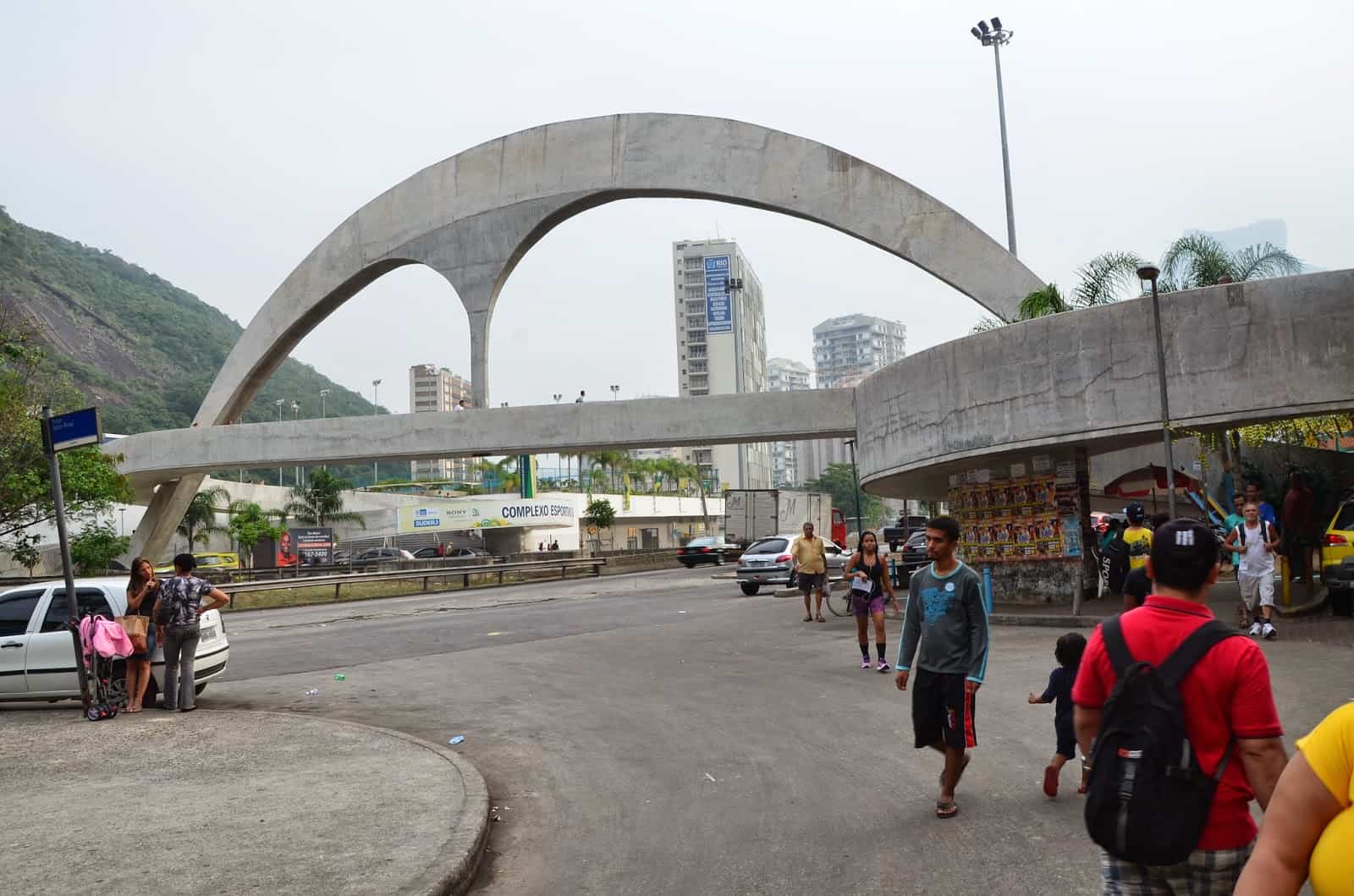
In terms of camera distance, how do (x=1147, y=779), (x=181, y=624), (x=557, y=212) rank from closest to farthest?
(x=1147, y=779), (x=181, y=624), (x=557, y=212)

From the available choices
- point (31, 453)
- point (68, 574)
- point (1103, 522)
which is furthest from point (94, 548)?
point (1103, 522)

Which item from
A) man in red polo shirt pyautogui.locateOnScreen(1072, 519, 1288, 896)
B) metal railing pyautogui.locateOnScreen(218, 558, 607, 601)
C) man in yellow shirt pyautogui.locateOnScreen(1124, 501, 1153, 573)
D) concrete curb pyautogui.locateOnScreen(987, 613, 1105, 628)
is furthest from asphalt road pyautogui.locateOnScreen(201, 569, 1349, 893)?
metal railing pyautogui.locateOnScreen(218, 558, 607, 601)

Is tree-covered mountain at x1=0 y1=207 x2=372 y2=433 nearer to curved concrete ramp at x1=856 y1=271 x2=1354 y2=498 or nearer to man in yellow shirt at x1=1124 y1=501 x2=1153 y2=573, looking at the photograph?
curved concrete ramp at x1=856 y1=271 x2=1354 y2=498

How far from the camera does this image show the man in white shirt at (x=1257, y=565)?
1271 cm

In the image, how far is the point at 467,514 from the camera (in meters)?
66.3

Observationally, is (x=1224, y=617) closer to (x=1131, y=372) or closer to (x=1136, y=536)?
(x=1136, y=536)

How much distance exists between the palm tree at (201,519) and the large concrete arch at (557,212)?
582 inches

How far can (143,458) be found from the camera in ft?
114

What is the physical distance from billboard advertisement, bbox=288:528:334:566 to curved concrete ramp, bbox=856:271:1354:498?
32.0 m

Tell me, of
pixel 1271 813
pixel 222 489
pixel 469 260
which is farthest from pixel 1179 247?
pixel 222 489

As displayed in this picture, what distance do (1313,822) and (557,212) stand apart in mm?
34852

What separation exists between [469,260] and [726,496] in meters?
17.9

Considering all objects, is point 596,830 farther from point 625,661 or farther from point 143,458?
point 143,458

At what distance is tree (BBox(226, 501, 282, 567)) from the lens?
179ft
